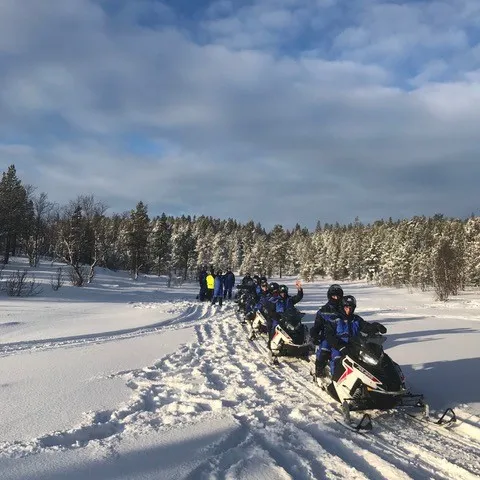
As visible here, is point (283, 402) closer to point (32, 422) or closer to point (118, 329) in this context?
point (32, 422)

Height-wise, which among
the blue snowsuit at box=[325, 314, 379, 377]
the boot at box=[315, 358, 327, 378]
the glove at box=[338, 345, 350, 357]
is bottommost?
the boot at box=[315, 358, 327, 378]

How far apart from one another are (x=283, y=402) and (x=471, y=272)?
46532 mm

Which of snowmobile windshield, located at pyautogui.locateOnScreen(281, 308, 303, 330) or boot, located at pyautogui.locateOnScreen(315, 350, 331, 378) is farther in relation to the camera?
snowmobile windshield, located at pyautogui.locateOnScreen(281, 308, 303, 330)

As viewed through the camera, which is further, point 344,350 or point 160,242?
point 160,242

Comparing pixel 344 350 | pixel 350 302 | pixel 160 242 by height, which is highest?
pixel 160 242

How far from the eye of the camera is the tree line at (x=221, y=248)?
117 feet

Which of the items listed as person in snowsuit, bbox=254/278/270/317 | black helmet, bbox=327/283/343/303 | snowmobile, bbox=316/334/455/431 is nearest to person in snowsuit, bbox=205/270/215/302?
person in snowsuit, bbox=254/278/270/317

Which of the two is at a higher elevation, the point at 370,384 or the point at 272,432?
the point at 370,384

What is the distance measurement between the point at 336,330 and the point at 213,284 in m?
17.4

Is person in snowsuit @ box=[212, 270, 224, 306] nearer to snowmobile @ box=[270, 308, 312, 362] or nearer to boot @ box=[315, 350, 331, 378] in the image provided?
snowmobile @ box=[270, 308, 312, 362]

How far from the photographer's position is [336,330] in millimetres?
6977

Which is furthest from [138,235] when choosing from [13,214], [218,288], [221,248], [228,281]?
[221,248]

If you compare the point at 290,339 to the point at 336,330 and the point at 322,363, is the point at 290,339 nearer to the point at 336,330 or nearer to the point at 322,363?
the point at 322,363

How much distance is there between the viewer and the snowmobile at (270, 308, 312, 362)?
366 inches
